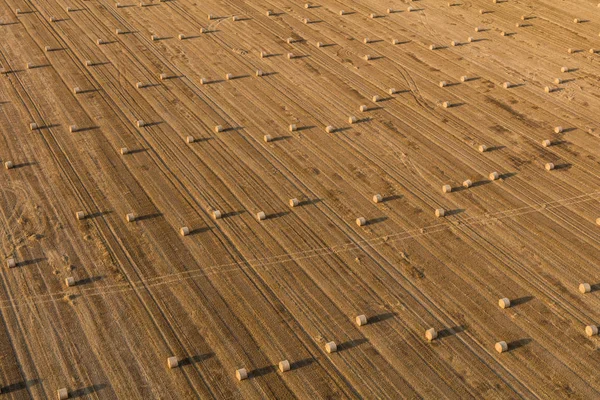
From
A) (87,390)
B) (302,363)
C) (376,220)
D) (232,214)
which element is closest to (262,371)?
(302,363)

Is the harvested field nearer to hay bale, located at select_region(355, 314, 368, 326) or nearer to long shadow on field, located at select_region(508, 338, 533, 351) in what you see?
hay bale, located at select_region(355, 314, 368, 326)

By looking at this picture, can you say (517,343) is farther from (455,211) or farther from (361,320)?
(455,211)

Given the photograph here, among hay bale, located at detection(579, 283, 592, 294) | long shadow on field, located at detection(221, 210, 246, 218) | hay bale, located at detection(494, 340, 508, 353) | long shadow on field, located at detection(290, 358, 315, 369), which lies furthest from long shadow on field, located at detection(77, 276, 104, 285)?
hay bale, located at detection(579, 283, 592, 294)

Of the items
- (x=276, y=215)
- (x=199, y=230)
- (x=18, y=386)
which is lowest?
(x=18, y=386)

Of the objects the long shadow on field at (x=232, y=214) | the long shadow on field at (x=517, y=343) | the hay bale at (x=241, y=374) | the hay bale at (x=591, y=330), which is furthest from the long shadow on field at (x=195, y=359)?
the hay bale at (x=591, y=330)

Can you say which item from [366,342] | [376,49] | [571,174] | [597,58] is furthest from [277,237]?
[597,58]
